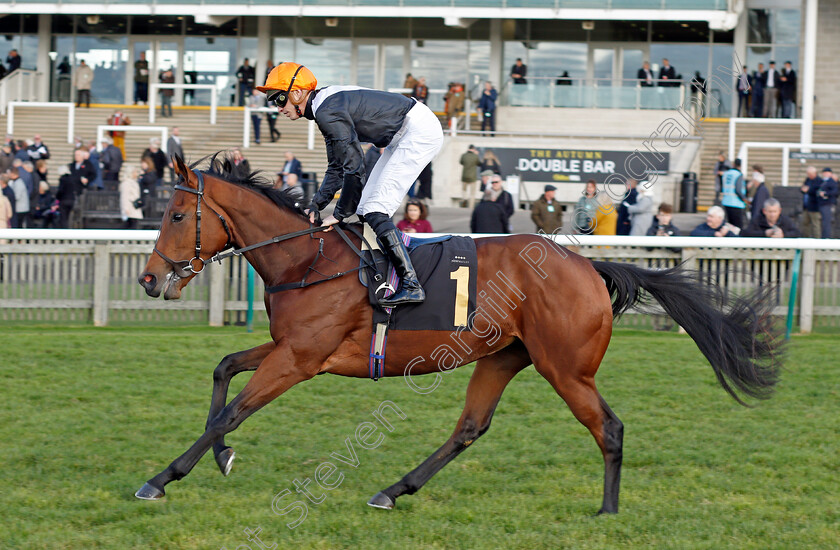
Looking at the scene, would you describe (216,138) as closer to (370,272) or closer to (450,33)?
(450,33)

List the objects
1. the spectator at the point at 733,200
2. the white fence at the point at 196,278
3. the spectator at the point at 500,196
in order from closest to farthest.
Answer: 1. the white fence at the point at 196,278
2. the spectator at the point at 500,196
3. the spectator at the point at 733,200

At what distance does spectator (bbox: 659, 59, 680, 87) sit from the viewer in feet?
67.7

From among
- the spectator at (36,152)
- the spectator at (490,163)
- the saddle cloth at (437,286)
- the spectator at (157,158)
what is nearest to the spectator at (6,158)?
the spectator at (36,152)

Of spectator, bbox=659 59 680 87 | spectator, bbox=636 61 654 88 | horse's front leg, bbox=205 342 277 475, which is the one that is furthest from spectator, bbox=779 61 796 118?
horse's front leg, bbox=205 342 277 475

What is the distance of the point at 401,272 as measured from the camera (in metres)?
4.32

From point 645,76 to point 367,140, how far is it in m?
18.9

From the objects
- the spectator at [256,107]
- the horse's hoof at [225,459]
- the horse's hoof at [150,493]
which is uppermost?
the spectator at [256,107]

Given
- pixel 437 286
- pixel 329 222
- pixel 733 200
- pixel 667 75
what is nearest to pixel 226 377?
pixel 329 222

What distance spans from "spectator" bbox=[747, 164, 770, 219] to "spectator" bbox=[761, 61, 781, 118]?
26.6ft

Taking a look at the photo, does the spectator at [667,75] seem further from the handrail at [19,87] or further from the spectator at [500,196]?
the handrail at [19,87]

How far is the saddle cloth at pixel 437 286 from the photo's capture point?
14.4ft

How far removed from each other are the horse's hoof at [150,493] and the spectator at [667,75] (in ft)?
Answer: 59.3

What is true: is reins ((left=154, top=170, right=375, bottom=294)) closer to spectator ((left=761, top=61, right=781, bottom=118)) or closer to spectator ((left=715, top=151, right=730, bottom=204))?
spectator ((left=715, top=151, right=730, bottom=204))

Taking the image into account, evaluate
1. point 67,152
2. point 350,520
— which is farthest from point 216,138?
point 350,520
